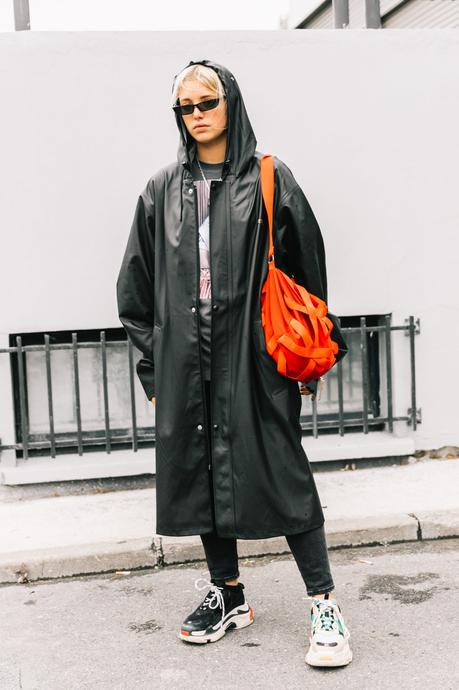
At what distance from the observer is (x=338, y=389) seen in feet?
19.2

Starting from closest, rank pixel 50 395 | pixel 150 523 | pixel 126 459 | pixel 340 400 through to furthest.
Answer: pixel 150 523 < pixel 50 395 < pixel 126 459 < pixel 340 400

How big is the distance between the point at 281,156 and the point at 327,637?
3.46 m

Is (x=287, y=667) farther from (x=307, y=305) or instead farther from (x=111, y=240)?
(x=111, y=240)

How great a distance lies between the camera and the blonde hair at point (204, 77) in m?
3.15

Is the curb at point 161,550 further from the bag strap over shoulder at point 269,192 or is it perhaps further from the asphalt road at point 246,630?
the bag strap over shoulder at point 269,192

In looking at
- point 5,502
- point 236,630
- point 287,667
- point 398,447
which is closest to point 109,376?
point 5,502

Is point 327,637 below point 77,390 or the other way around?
below

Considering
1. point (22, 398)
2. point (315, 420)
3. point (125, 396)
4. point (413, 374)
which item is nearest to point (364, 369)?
point (413, 374)

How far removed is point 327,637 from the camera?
3.13 meters

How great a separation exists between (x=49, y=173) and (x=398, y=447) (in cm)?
298

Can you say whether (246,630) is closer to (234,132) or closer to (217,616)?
(217,616)

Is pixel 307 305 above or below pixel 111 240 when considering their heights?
below

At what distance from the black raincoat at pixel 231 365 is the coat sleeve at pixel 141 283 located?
69 mm

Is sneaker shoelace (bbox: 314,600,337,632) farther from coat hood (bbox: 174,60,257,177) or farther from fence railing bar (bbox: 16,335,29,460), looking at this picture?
fence railing bar (bbox: 16,335,29,460)
